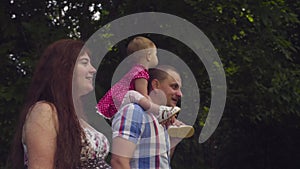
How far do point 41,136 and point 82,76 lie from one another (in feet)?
1.17

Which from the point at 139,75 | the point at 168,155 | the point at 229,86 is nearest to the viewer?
the point at 168,155

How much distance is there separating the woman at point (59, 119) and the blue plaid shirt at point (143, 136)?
0.44 metres

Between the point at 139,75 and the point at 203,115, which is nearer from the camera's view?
the point at 139,75

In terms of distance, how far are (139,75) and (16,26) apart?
487 centimetres

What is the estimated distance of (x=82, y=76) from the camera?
2.67 meters

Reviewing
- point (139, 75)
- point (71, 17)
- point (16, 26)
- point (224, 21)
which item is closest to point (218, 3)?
point (224, 21)

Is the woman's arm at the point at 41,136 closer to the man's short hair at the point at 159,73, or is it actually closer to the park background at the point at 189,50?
the man's short hair at the point at 159,73

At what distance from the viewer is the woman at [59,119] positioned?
8.05 ft

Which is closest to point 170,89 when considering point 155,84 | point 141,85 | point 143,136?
point 155,84

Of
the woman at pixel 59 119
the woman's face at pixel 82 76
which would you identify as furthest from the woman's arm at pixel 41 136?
the woman's face at pixel 82 76

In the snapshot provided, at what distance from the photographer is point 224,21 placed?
8.54 m

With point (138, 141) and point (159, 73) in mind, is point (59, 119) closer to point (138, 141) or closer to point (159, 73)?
point (138, 141)

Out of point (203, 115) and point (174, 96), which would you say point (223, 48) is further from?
point (174, 96)

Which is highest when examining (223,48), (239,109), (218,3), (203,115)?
(218,3)
